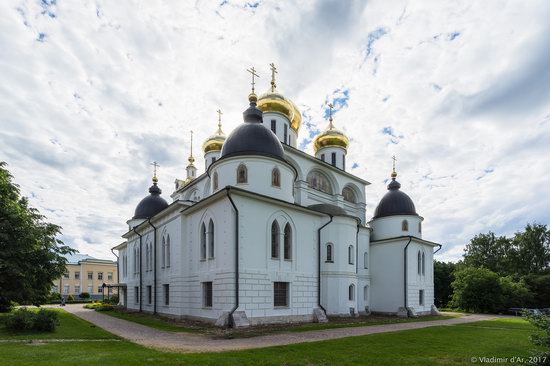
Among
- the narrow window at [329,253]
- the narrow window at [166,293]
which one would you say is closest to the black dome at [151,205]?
the narrow window at [166,293]

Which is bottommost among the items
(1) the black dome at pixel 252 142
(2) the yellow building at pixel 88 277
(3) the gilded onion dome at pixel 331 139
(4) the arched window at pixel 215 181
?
(2) the yellow building at pixel 88 277

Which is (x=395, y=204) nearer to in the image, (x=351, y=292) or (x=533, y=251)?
(x=351, y=292)

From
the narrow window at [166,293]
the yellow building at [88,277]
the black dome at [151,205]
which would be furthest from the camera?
the yellow building at [88,277]

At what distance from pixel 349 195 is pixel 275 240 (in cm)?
1306

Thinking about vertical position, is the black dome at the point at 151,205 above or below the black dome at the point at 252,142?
below

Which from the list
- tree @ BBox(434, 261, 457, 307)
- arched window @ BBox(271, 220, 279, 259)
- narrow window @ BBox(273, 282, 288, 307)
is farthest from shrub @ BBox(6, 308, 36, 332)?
tree @ BBox(434, 261, 457, 307)

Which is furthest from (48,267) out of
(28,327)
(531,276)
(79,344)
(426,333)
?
(531,276)

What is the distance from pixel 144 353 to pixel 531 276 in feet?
134

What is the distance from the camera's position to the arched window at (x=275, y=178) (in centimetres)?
1838

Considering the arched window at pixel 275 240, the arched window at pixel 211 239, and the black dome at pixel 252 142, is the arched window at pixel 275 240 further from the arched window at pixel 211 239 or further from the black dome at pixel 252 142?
the black dome at pixel 252 142

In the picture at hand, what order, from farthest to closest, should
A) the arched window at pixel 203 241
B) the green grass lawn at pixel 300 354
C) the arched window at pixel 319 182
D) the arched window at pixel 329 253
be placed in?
the arched window at pixel 319 182, the arched window at pixel 329 253, the arched window at pixel 203 241, the green grass lawn at pixel 300 354

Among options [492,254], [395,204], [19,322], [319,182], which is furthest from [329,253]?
[492,254]

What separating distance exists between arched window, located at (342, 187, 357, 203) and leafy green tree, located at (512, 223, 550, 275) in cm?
2692

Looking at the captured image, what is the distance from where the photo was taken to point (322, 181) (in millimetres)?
26703
